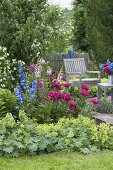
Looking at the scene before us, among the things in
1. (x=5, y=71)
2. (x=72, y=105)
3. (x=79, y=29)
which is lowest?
(x=72, y=105)

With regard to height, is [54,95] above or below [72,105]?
above

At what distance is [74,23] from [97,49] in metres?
5.21

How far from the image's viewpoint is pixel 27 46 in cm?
952

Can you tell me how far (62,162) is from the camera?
535 cm

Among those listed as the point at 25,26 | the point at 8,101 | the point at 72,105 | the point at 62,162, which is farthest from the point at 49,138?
the point at 25,26

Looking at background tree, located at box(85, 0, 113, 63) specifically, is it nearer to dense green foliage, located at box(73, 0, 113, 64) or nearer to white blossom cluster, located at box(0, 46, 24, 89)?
dense green foliage, located at box(73, 0, 113, 64)

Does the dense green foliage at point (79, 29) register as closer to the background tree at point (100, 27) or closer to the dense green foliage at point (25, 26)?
the background tree at point (100, 27)

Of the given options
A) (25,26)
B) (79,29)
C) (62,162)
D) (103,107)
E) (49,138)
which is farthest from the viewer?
(79,29)

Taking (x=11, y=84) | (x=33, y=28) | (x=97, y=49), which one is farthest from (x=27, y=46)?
(x=97, y=49)

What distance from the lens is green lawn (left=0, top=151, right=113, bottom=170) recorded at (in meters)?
5.14

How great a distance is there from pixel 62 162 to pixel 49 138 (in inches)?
21.3

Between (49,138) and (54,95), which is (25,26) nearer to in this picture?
(54,95)

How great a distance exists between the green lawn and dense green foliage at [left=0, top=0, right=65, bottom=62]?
4.10 meters

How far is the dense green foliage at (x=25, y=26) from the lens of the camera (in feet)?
30.6
